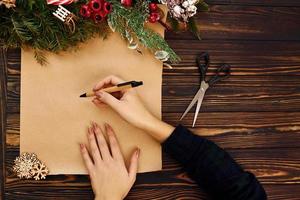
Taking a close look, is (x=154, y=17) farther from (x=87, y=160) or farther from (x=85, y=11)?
(x=87, y=160)

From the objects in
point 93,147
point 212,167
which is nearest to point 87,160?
point 93,147

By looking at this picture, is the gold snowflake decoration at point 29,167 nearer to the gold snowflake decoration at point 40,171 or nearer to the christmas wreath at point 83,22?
the gold snowflake decoration at point 40,171

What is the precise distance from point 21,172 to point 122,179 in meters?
0.22

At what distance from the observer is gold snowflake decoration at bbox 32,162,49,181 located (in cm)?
85

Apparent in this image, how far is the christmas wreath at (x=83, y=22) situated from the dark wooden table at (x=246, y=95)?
0.07 metres

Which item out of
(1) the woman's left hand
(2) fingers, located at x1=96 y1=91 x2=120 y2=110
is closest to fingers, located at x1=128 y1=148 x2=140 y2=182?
(1) the woman's left hand

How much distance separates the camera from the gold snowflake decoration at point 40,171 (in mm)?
847

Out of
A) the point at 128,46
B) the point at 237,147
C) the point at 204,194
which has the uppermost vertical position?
the point at 128,46

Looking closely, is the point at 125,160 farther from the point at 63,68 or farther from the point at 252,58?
the point at 252,58

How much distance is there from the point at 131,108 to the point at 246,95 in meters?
0.29

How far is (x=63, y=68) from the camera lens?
86 centimetres

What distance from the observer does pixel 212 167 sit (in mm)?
856

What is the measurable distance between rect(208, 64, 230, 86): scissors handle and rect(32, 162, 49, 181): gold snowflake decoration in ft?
1.36

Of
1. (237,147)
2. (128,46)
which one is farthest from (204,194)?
(128,46)
